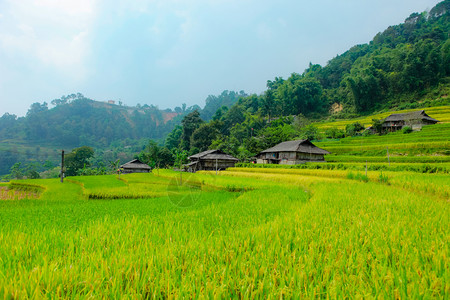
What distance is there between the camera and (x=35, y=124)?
79312mm

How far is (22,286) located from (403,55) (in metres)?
71.9

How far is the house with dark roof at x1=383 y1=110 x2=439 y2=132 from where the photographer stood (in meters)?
28.5

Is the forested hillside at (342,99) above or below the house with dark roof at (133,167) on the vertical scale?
above

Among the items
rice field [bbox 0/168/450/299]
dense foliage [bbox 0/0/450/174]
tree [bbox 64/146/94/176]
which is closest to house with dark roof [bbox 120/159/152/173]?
dense foliage [bbox 0/0/450/174]

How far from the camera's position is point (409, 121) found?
29.8 m

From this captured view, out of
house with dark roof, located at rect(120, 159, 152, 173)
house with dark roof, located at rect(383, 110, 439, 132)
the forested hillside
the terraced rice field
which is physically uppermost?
the forested hillside

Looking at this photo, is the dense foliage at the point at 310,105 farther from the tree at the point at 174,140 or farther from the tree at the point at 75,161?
the tree at the point at 75,161

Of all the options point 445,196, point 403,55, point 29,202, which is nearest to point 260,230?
point 445,196

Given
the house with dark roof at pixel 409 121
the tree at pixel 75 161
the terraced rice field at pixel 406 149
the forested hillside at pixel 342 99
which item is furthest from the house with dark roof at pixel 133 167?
the house with dark roof at pixel 409 121

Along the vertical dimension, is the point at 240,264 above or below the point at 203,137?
below

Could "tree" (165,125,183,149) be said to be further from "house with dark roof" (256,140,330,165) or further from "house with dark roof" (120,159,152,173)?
"house with dark roof" (256,140,330,165)

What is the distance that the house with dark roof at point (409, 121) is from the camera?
93.5 ft

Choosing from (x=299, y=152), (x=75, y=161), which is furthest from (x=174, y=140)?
(x=299, y=152)

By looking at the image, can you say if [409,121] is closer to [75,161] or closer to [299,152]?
[299,152]
